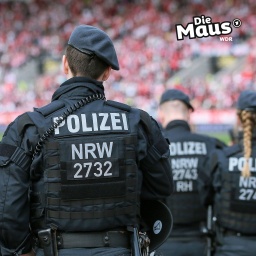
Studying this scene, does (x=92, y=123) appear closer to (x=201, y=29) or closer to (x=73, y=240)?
(x=73, y=240)

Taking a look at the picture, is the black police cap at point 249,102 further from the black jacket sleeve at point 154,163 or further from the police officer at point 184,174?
the black jacket sleeve at point 154,163

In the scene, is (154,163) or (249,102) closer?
(154,163)

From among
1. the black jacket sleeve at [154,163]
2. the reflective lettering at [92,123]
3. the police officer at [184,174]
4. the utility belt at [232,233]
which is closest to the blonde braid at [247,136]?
the utility belt at [232,233]

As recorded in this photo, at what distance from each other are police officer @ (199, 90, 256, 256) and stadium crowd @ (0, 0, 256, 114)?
16.4m

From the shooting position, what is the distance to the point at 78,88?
2855 mm

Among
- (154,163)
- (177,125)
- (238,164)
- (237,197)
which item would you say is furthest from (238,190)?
(154,163)

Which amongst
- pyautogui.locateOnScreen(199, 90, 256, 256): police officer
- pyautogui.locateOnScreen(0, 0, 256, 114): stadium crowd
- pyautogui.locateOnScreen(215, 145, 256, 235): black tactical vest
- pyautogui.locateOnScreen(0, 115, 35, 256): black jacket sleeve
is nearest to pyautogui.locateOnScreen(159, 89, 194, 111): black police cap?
pyautogui.locateOnScreen(199, 90, 256, 256): police officer

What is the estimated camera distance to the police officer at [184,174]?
4637 millimetres

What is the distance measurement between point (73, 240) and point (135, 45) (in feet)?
75.5

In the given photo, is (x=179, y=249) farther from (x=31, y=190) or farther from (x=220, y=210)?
(x=31, y=190)

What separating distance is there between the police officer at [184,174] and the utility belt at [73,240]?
6.15 ft

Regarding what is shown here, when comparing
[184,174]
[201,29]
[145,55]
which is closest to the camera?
[184,174]

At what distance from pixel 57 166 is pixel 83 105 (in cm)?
31

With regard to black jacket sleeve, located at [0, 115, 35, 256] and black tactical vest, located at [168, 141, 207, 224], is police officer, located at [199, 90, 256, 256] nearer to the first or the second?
black tactical vest, located at [168, 141, 207, 224]
